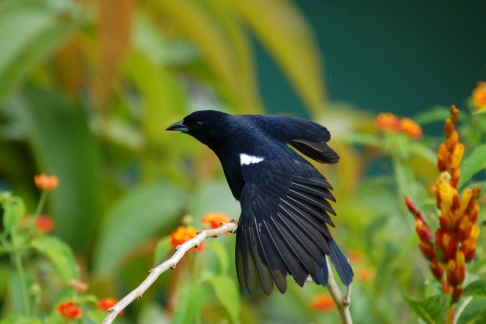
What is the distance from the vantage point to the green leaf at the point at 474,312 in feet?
3.43

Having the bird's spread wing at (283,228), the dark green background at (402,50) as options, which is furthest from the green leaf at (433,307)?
the dark green background at (402,50)

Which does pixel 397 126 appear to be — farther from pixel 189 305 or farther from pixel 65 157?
pixel 65 157

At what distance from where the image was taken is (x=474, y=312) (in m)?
1.06

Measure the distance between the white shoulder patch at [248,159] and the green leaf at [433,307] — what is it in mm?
485

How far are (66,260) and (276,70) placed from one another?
3.40 metres

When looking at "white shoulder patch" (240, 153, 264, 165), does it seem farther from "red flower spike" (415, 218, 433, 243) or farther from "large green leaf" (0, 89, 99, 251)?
"large green leaf" (0, 89, 99, 251)

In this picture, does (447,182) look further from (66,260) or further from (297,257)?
(66,260)

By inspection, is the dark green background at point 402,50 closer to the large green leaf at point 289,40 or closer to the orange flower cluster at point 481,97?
the large green leaf at point 289,40

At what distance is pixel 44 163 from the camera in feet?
8.79

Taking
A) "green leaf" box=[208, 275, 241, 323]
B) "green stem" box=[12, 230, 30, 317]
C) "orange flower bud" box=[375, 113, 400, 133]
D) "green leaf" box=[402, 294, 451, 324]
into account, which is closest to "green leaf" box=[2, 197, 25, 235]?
"green stem" box=[12, 230, 30, 317]

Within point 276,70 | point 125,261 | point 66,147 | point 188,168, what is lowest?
point 125,261

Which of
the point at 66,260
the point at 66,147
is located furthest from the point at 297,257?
the point at 66,147

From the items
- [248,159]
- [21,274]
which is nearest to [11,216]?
[21,274]

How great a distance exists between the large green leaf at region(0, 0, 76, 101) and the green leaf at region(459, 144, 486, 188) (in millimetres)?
1728
